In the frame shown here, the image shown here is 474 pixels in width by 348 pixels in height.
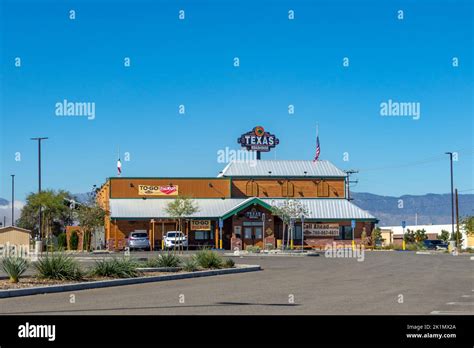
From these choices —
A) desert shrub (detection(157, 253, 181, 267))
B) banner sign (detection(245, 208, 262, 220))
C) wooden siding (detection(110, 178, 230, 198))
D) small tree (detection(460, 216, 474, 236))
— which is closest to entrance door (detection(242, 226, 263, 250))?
banner sign (detection(245, 208, 262, 220))

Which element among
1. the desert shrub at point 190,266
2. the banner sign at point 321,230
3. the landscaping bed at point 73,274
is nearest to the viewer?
the landscaping bed at point 73,274

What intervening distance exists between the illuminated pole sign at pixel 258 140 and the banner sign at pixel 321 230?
426 inches

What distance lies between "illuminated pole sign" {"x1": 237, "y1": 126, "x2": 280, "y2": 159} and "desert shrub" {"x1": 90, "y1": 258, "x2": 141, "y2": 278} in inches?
2057

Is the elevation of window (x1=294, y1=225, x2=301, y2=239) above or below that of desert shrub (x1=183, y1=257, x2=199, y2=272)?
above

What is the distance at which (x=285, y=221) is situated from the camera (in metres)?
62.4

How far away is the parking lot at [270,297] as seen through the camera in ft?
52.7

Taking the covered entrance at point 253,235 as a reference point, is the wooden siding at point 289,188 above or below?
above

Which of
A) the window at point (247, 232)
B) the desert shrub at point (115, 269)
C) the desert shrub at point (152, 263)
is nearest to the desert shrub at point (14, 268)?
the desert shrub at point (115, 269)

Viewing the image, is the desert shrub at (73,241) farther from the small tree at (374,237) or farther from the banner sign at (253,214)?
the small tree at (374,237)

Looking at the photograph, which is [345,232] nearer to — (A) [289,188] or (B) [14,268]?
(A) [289,188]

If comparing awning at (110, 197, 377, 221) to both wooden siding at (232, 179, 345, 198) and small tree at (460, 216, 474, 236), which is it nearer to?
wooden siding at (232, 179, 345, 198)

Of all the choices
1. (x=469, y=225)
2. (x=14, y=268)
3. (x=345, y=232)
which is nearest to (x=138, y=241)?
(x=345, y=232)

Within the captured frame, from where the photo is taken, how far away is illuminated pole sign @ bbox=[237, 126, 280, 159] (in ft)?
251
